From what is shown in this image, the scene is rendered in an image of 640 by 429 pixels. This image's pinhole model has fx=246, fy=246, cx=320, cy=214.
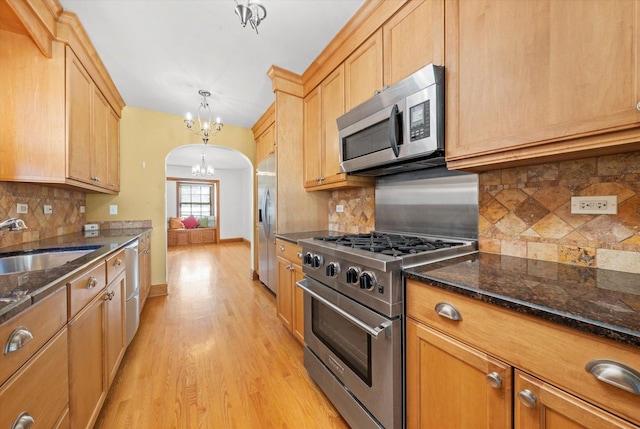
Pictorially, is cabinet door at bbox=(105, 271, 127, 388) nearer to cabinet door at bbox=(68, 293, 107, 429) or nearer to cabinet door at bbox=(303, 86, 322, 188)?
cabinet door at bbox=(68, 293, 107, 429)

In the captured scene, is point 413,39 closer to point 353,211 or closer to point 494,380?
point 353,211

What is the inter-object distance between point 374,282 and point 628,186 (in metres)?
1.05

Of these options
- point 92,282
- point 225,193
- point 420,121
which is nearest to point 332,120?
point 420,121

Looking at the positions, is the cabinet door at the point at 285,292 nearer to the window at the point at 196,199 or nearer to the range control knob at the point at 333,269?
the range control knob at the point at 333,269

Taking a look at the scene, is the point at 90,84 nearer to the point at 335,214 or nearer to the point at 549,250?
the point at 335,214

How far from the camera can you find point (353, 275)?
1193 millimetres

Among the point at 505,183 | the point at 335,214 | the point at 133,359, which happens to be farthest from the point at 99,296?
the point at 505,183

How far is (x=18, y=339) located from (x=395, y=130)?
1671mm

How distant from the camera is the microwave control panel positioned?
49.3 inches

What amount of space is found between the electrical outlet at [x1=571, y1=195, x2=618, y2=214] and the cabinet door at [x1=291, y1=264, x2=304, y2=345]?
5.28ft

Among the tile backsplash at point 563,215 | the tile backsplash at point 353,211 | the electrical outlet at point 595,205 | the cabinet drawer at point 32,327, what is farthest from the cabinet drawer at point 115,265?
the electrical outlet at point 595,205

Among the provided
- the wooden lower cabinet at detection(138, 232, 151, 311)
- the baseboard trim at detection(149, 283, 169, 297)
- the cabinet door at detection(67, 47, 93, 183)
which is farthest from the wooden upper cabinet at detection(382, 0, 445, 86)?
the baseboard trim at detection(149, 283, 169, 297)

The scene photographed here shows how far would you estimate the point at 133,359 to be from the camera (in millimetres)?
1905

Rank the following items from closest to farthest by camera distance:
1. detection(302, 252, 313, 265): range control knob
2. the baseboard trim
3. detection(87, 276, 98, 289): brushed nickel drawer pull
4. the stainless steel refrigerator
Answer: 1. detection(87, 276, 98, 289): brushed nickel drawer pull
2. detection(302, 252, 313, 265): range control knob
3. the stainless steel refrigerator
4. the baseboard trim
